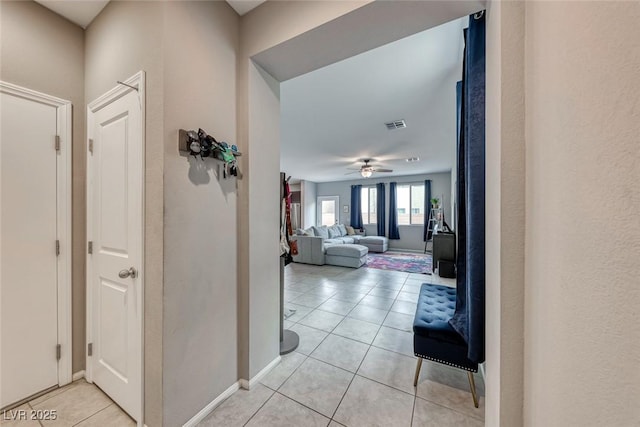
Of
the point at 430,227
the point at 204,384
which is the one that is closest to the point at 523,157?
the point at 204,384

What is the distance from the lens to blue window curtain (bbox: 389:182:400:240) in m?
8.33

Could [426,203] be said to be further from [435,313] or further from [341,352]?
[341,352]

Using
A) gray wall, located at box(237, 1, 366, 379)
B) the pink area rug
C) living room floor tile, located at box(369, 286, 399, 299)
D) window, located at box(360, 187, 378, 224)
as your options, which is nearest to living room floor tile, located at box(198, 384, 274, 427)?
gray wall, located at box(237, 1, 366, 379)

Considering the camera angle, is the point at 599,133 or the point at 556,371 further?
the point at 556,371

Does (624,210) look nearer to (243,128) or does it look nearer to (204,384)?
(243,128)

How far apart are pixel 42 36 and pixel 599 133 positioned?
298 centimetres

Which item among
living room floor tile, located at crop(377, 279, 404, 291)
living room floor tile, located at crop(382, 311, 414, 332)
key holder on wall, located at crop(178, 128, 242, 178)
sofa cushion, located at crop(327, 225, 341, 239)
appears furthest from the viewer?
sofa cushion, located at crop(327, 225, 341, 239)

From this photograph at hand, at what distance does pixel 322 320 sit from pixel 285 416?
1364mm

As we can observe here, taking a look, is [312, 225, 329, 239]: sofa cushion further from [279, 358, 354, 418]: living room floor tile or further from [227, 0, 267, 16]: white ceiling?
[227, 0, 267, 16]: white ceiling

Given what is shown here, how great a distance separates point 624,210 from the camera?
44cm

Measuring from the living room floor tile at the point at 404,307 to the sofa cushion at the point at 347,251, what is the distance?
2191 mm

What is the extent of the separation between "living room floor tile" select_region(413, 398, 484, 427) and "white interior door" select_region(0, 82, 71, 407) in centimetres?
252

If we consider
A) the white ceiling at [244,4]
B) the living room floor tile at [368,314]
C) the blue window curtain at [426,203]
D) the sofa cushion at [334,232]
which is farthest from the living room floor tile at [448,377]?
the blue window curtain at [426,203]

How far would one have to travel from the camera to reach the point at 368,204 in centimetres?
902
